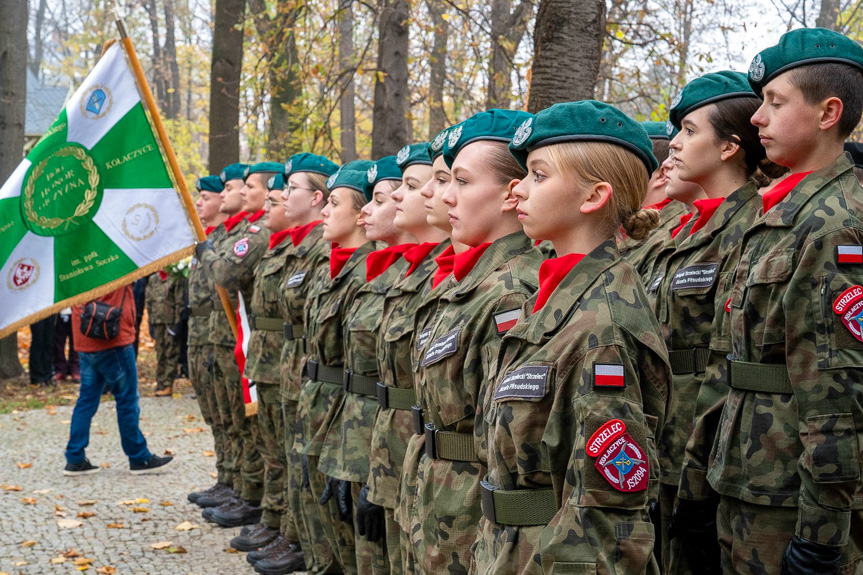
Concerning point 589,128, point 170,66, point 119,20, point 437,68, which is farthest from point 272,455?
point 170,66

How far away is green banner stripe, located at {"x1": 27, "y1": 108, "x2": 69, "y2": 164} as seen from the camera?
20.1 feet

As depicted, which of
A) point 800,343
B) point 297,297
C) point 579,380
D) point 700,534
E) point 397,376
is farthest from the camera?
point 297,297

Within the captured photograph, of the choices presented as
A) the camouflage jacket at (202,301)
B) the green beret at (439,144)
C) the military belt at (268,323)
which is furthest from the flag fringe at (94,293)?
the green beret at (439,144)

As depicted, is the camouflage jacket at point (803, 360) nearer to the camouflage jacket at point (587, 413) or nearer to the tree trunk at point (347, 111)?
the camouflage jacket at point (587, 413)

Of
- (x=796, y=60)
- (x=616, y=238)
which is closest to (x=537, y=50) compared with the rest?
(x=796, y=60)

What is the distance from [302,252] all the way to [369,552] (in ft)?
8.01

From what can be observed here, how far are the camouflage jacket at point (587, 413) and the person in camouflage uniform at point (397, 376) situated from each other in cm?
144

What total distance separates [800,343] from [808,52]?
38.4 inches

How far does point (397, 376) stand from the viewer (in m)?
3.96

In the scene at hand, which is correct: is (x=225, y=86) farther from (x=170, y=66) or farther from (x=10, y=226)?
(x=170, y=66)

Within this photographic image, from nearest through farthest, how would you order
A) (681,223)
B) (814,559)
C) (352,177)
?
(814,559), (681,223), (352,177)

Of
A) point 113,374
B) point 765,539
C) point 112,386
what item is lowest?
point 112,386

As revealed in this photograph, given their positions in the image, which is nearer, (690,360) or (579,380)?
(579,380)

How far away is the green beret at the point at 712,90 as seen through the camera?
358cm
